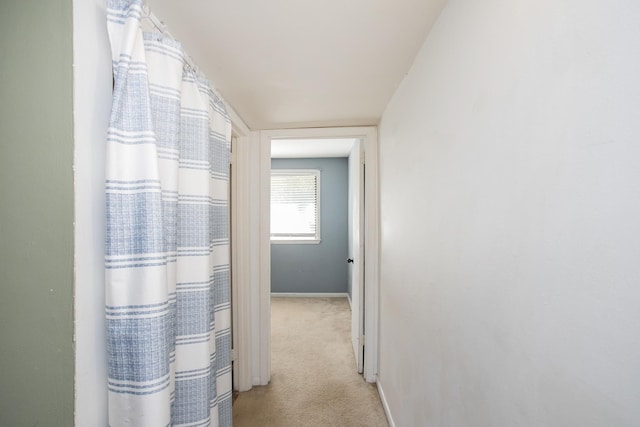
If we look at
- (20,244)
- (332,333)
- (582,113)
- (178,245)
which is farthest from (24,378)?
(332,333)

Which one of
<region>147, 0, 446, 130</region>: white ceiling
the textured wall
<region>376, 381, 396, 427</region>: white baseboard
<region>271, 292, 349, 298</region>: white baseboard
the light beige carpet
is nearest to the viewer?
the textured wall

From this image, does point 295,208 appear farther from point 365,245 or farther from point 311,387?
point 311,387

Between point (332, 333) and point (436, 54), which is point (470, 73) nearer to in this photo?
point (436, 54)

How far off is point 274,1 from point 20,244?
3.62ft

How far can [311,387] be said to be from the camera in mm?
2262

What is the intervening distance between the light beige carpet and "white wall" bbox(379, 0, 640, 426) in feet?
3.32

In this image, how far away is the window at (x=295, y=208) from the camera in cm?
471

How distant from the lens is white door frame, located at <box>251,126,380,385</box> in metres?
2.34

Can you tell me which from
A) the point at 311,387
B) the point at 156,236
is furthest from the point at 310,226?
the point at 156,236

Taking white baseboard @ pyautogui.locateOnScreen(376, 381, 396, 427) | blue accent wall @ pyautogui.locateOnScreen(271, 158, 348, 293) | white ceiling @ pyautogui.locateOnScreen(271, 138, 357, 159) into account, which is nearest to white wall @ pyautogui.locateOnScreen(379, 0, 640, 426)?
white baseboard @ pyautogui.locateOnScreen(376, 381, 396, 427)

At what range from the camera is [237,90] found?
170cm

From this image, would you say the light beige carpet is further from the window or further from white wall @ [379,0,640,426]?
the window

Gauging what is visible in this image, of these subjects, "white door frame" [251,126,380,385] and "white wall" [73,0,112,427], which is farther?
"white door frame" [251,126,380,385]

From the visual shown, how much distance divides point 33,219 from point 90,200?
0.13 m
